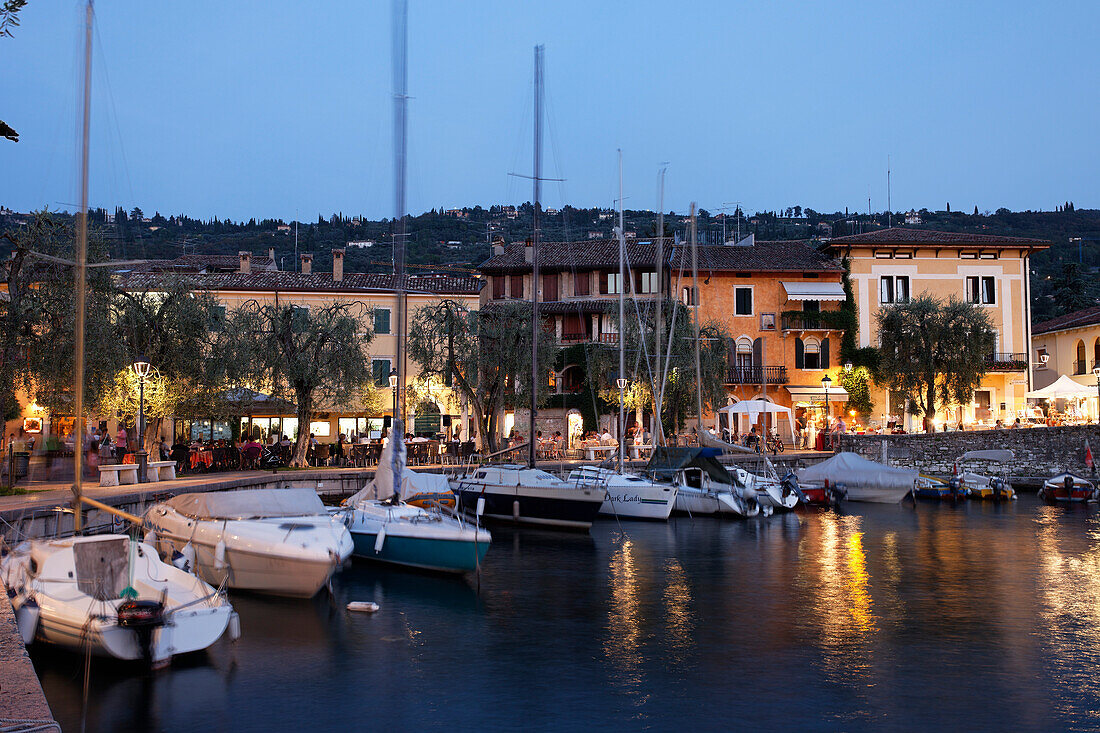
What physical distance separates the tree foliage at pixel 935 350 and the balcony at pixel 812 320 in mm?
4063

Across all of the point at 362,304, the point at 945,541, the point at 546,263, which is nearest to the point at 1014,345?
the point at 546,263

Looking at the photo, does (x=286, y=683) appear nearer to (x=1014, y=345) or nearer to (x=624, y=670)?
(x=624, y=670)

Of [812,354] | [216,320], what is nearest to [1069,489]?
[812,354]

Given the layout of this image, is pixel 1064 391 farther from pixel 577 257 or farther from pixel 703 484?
pixel 577 257

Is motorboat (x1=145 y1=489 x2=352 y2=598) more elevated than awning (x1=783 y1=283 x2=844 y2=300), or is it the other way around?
awning (x1=783 y1=283 x2=844 y2=300)

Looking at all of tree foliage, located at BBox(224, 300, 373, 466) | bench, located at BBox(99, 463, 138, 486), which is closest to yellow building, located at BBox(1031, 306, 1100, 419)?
tree foliage, located at BBox(224, 300, 373, 466)

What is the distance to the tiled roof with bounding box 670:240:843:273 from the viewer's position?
189ft

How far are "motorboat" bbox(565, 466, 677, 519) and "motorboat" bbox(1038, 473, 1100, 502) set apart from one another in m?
20.0

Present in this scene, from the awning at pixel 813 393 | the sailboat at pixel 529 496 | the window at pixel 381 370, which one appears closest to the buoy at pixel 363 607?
the sailboat at pixel 529 496

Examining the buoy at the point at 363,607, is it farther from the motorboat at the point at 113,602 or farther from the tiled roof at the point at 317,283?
the tiled roof at the point at 317,283

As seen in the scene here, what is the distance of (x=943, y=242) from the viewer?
2311 inches

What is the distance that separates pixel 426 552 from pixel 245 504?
4483 millimetres

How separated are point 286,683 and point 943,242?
54.1 metres

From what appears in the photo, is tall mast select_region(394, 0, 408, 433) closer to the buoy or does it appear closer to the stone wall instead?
the buoy
